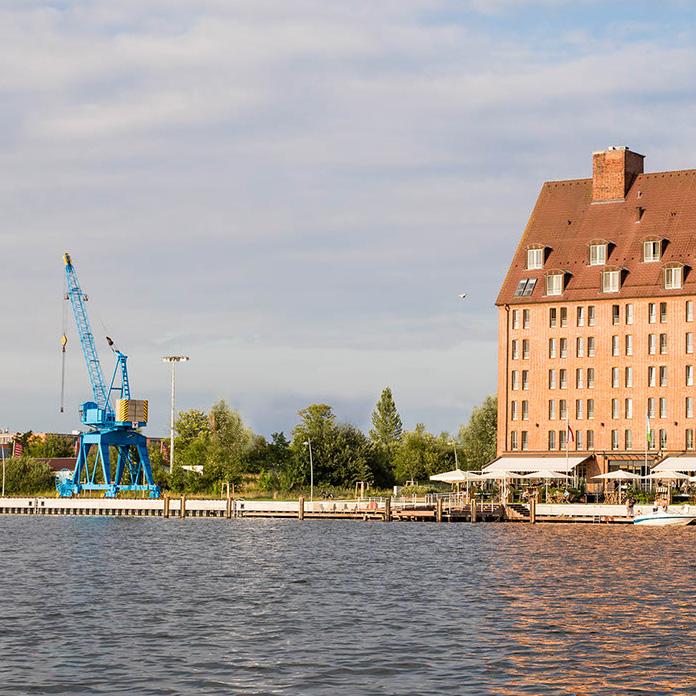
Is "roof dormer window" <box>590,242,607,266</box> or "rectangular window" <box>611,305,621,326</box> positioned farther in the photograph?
"roof dormer window" <box>590,242,607,266</box>

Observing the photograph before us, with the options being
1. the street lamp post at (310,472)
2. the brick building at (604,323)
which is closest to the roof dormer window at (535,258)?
the brick building at (604,323)

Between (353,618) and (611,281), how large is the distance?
350 ft

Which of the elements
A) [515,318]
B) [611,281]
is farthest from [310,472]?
[611,281]

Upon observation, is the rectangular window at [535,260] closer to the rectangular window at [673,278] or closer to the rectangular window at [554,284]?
the rectangular window at [554,284]

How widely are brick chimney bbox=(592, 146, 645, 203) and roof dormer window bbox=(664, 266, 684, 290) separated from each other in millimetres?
13741

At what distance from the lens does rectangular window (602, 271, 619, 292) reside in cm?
15575

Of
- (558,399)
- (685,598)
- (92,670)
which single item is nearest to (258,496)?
(558,399)

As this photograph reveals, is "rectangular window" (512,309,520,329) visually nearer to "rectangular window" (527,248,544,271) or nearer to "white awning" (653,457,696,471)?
"rectangular window" (527,248,544,271)

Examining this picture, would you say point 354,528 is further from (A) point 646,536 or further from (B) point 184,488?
(B) point 184,488

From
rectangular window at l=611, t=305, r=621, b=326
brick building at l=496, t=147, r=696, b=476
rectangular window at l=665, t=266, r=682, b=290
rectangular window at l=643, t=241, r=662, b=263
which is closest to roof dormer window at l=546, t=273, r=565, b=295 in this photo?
brick building at l=496, t=147, r=696, b=476

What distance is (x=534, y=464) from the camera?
152 metres

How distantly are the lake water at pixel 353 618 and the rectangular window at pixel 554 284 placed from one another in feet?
196

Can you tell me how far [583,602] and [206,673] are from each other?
23.1 metres

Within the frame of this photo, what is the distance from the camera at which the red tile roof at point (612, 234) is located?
155 m
